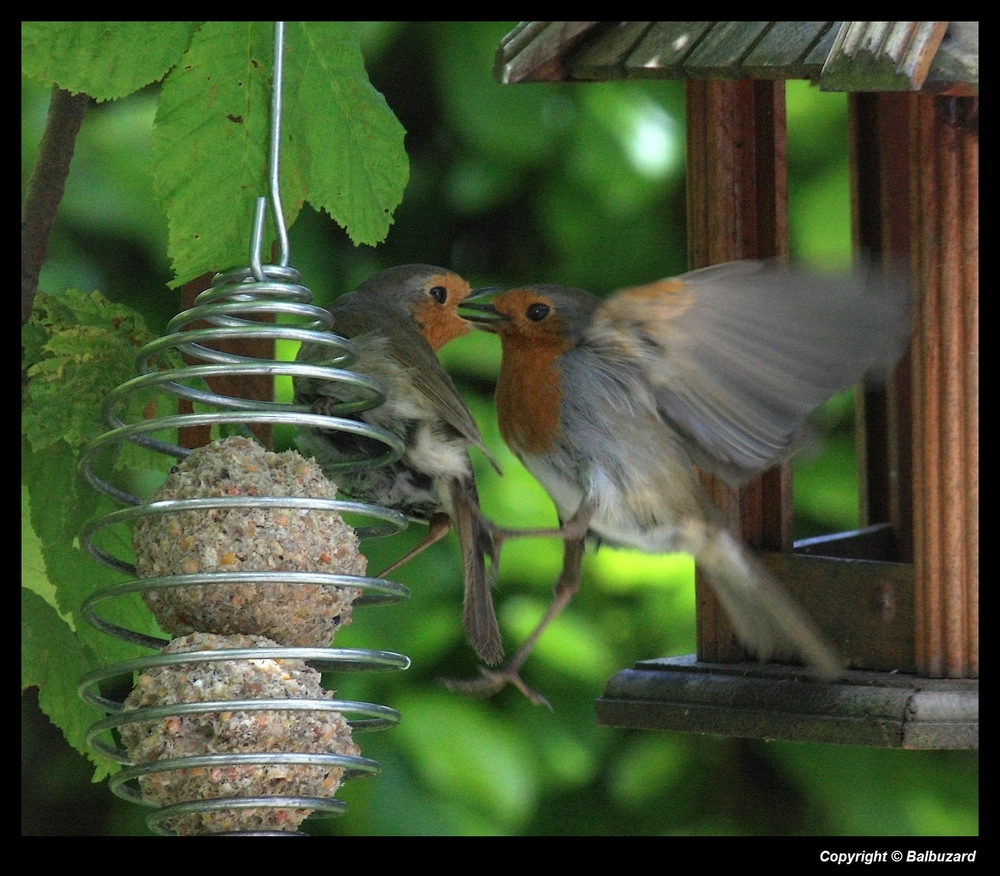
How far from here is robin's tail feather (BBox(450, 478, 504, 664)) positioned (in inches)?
85.0

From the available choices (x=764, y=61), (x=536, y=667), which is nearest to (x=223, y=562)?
(x=764, y=61)

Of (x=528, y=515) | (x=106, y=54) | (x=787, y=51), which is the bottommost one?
(x=528, y=515)

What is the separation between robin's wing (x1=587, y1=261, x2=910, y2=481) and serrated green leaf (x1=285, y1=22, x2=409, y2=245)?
1.62 feet

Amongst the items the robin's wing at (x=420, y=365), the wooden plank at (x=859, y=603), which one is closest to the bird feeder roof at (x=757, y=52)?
the robin's wing at (x=420, y=365)

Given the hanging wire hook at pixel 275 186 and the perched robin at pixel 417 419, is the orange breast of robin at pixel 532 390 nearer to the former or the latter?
the perched robin at pixel 417 419

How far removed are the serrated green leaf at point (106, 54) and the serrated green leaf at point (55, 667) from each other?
0.65 metres

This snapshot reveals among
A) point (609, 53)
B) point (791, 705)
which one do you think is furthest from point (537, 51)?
point (791, 705)

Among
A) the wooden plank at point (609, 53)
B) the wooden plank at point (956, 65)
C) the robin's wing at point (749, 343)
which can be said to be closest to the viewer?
the wooden plank at point (956, 65)

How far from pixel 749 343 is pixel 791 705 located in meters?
0.57

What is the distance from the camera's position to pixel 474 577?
7.26 ft

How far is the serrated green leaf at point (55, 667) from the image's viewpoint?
6.07 ft

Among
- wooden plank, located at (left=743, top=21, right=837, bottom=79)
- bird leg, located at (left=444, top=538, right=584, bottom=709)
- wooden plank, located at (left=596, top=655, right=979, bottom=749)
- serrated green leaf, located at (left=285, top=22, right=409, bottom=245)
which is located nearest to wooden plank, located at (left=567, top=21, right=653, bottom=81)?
wooden plank, located at (left=743, top=21, right=837, bottom=79)

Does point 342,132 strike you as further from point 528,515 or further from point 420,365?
point 528,515

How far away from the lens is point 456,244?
3.60m
